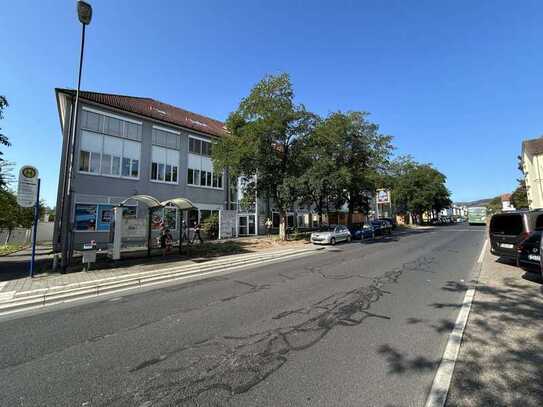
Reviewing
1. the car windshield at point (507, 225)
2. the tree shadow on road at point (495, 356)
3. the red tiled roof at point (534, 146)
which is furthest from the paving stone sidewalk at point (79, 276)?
the red tiled roof at point (534, 146)

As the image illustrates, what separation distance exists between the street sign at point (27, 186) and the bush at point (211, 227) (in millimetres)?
15009

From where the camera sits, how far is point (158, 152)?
22109mm

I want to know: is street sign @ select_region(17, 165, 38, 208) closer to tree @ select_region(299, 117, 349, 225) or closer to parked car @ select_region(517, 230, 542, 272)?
tree @ select_region(299, 117, 349, 225)

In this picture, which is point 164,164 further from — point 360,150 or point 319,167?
point 360,150

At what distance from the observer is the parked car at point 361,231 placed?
78.9ft

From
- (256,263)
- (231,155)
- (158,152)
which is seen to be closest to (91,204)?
(158,152)

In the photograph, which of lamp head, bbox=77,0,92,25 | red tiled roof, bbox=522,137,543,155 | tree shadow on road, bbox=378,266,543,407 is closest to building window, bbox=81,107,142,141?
lamp head, bbox=77,0,92,25

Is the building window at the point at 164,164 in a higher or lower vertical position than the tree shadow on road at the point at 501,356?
higher

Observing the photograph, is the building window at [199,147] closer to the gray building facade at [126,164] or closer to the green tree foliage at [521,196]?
the gray building facade at [126,164]

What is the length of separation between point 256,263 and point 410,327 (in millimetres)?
8175

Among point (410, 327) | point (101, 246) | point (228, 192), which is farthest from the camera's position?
point (228, 192)

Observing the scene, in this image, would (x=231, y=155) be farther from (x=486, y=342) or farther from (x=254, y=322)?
(x=486, y=342)

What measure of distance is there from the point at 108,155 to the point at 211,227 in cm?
1001

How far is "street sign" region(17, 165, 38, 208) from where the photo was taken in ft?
27.8
